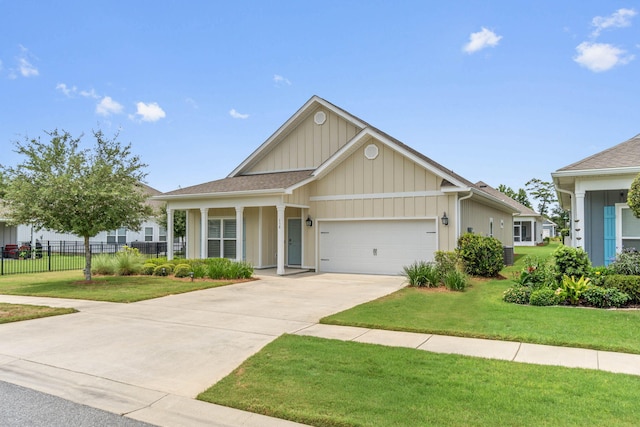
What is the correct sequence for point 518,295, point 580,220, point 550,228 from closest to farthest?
point 518,295, point 580,220, point 550,228

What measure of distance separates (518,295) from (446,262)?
3260 mm

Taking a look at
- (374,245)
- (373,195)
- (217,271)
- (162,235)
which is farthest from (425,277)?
(162,235)

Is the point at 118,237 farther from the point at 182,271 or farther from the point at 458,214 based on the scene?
the point at 458,214

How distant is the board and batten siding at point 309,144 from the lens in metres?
18.8

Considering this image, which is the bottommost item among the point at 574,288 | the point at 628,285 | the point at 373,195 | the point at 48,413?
the point at 48,413

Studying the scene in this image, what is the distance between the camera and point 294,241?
1836 cm

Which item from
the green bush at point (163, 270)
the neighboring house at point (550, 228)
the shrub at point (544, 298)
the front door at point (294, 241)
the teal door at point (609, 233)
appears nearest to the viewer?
the shrub at point (544, 298)

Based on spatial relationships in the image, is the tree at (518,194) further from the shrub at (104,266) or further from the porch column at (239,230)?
the shrub at (104,266)

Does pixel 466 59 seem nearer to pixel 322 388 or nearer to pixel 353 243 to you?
pixel 353 243

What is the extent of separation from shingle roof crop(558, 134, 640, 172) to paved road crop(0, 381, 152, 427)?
40.3ft

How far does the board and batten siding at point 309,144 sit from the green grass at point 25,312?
40.8 ft

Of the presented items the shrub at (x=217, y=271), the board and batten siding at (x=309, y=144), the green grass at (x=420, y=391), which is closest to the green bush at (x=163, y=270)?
the shrub at (x=217, y=271)

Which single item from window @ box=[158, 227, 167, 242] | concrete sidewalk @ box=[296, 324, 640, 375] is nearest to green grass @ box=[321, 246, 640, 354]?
concrete sidewalk @ box=[296, 324, 640, 375]

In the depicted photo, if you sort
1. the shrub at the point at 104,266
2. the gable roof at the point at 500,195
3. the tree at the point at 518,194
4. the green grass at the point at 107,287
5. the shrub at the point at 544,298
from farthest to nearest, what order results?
1. the tree at the point at 518,194
2. the gable roof at the point at 500,195
3. the shrub at the point at 104,266
4. the green grass at the point at 107,287
5. the shrub at the point at 544,298
